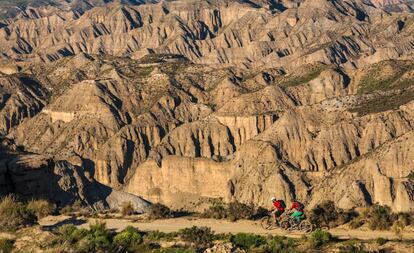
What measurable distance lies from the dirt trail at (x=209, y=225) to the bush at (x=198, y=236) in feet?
7.25

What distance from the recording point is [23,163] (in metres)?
47.6

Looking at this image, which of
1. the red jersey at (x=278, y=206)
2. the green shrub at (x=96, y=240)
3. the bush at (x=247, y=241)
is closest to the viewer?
the green shrub at (x=96, y=240)

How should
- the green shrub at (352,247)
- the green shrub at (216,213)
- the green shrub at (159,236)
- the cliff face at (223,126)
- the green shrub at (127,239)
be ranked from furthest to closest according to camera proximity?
1. the cliff face at (223,126)
2. the green shrub at (216,213)
3. the green shrub at (159,236)
4. the green shrub at (127,239)
5. the green shrub at (352,247)

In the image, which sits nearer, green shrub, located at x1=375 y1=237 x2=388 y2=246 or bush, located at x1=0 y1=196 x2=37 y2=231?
green shrub, located at x1=375 y1=237 x2=388 y2=246

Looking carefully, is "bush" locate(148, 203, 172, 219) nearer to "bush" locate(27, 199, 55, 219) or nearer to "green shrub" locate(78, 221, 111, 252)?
"green shrub" locate(78, 221, 111, 252)

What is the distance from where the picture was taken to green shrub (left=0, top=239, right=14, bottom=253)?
29.9 m

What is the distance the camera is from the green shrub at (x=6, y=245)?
29.9m

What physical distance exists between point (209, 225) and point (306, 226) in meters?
4.37

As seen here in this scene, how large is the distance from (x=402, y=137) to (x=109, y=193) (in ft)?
117

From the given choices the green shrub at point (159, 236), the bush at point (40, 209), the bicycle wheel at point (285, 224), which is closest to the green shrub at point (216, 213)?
the bicycle wheel at point (285, 224)

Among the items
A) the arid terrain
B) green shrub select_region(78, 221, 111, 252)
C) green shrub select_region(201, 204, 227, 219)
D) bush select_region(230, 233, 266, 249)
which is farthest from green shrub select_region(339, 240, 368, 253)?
the arid terrain

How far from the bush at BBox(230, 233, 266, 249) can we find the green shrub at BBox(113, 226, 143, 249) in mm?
3601

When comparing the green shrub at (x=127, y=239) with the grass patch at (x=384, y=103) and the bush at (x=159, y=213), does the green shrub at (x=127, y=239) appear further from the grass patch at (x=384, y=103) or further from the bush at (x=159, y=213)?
the grass patch at (x=384, y=103)

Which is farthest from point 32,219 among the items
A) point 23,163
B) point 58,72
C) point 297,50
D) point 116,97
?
point 297,50
